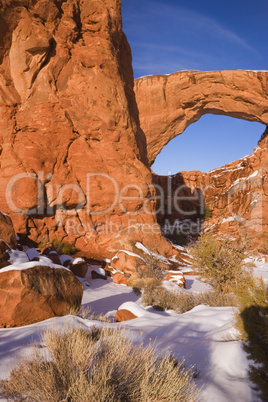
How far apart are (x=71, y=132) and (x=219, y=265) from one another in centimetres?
1050

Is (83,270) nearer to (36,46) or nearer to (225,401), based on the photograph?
(225,401)

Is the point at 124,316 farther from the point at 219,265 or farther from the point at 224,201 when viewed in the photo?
the point at 224,201

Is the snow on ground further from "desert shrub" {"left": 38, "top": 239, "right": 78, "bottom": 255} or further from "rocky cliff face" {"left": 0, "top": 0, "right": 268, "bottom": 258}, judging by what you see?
"rocky cliff face" {"left": 0, "top": 0, "right": 268, "bottom": 258}

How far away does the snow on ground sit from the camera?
265 cm

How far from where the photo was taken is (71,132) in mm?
15211

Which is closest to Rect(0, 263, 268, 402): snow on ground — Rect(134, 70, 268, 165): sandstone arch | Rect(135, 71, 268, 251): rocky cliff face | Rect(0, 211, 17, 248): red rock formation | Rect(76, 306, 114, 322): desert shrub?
Rect(76, 306, 114, 322): desert shrub

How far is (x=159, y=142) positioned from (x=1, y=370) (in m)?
31.3

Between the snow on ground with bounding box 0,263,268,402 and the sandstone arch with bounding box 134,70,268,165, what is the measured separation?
27.0 m

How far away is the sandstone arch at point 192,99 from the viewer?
27.5m

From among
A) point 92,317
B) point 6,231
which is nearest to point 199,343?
point 92,317

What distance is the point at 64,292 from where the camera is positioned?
5.42 meters

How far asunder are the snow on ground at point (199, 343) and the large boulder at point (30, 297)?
1.18 ft

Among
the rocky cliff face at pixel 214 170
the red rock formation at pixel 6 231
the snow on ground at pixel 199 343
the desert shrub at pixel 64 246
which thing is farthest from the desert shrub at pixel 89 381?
the rocky cliff face at pixel 214 170

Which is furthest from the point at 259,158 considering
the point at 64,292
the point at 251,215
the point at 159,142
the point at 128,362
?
the point at 128,362
